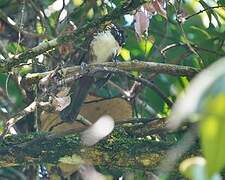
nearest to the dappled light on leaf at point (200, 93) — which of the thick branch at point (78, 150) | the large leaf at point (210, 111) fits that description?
the large leaf at point (210, 111)

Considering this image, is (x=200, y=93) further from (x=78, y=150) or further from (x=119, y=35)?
(x=119, y=35)

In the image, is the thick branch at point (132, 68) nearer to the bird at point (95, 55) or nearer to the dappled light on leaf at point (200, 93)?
the bird at point (95, 55)

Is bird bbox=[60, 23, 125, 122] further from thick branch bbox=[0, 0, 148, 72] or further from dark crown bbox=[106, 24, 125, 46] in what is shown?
thick branch bbox=[0, 0, 148, 72]

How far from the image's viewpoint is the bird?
228 centimetres

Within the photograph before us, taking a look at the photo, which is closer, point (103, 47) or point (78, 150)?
point (78, 150)

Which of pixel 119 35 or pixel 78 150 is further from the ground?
pixel 119 35

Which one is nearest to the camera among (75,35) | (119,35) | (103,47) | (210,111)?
(210,111)

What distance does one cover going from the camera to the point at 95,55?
3.10 m

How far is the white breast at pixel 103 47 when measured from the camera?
295 centimetres

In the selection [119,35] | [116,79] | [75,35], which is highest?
[75,35]

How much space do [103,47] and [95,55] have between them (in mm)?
108

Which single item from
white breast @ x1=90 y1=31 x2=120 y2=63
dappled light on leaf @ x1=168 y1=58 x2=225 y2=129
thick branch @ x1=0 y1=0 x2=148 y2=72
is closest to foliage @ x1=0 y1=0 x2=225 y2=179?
thick branch @ x1=0 y1=0 x2=148 y2=72

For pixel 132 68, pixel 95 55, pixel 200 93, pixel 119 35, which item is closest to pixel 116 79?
pixel 119 35

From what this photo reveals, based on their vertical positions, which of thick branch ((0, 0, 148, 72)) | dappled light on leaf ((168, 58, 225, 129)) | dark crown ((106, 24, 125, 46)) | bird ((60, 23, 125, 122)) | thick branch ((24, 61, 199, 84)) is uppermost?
dappled light on leaf ((168, 58, 225, 129))
